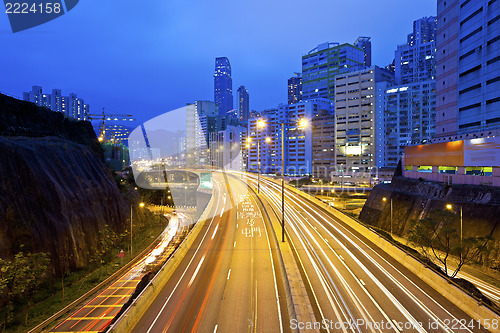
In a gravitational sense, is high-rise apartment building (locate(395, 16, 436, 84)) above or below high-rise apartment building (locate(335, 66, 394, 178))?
above

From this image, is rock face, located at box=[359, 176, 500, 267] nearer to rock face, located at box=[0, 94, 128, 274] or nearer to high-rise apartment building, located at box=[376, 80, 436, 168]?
rock face, located at box=[0, 94, 128, 274]

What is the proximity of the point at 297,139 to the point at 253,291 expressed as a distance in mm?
134968

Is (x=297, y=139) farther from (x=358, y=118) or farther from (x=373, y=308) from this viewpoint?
(x=373, y=308)

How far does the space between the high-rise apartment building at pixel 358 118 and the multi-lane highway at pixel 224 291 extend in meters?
101

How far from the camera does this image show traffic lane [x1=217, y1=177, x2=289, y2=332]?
15258mm

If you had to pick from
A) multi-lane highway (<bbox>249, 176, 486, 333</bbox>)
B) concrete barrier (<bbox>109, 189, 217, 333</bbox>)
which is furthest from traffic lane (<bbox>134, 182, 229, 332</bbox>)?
multi-lane highway (<bbox>249, 176, 486, 333</bbox>)

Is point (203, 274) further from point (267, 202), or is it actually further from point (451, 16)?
point (451, 16)

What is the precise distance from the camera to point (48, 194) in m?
27.9

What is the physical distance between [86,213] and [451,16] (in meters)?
79.1

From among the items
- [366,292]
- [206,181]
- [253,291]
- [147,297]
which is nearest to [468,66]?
[366,292]

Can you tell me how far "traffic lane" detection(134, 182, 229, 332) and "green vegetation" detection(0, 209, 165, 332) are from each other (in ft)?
29.7

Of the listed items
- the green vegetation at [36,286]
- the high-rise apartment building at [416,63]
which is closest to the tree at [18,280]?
the green vegetation at [36,286]

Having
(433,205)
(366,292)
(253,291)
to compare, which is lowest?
(253,291)

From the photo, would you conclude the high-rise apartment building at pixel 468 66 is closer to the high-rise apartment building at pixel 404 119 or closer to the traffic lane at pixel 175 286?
the traffic lane at pixel 175 286
